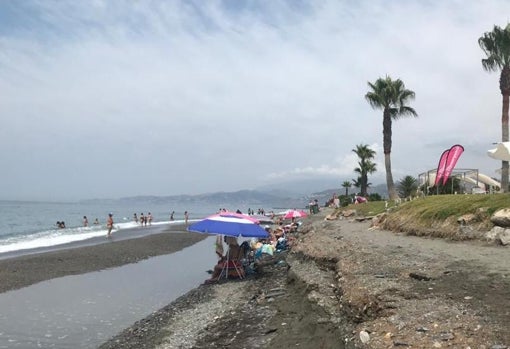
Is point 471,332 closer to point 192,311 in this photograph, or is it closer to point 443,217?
point 192,311

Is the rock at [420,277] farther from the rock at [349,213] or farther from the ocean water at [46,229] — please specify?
the ocean water at [46,229]

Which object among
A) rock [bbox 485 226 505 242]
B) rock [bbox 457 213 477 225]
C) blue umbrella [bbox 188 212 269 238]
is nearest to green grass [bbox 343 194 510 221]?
rock [bbox 457 213 477 225]

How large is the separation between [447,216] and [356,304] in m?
10.4

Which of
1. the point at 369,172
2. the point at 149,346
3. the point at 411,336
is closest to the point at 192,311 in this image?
the point at 149,346

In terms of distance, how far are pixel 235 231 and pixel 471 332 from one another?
10159 mm

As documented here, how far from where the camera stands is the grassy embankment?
1505 cm

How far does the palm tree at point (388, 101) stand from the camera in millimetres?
37469

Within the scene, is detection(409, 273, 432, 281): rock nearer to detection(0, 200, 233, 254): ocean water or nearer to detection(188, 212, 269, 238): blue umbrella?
detection(188, 212, 269, 238): blue umbrella

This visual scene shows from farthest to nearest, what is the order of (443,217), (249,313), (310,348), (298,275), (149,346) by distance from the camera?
1. (443,217)
2. (298,275)
3. (249,313)
4. (149,346)
5. (310,348)

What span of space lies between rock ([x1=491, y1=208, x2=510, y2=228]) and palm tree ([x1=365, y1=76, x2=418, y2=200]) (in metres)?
23.0

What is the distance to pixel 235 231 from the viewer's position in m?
15.3

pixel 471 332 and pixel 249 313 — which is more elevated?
pixel 471 332

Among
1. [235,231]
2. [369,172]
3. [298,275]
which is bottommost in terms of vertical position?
[298,275]

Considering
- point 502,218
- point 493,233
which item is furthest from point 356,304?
point 502,218
